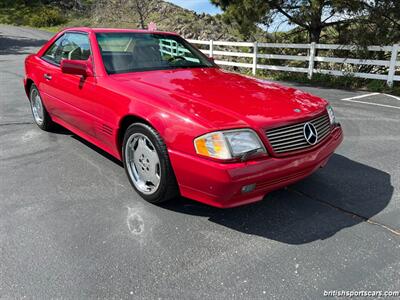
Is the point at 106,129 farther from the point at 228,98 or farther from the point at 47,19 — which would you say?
the point at 47,19

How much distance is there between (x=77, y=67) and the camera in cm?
364

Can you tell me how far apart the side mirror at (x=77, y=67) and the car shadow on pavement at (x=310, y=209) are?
1634 mm

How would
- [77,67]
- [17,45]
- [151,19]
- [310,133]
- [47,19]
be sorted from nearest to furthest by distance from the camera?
1. [310,133]
2. [77,67]
3. [17,45]
4. [151,19]
5. [47,19]

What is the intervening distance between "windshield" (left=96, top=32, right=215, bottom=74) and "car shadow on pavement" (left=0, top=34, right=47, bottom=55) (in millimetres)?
16348

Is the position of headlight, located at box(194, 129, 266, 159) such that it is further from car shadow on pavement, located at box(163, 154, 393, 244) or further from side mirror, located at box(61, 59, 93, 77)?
side mirror, located at box(61, 59, 93, 77)

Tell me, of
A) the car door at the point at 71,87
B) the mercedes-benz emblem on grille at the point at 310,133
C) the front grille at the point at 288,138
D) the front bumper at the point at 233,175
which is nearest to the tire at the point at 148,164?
the front bumper at the point at 233,175

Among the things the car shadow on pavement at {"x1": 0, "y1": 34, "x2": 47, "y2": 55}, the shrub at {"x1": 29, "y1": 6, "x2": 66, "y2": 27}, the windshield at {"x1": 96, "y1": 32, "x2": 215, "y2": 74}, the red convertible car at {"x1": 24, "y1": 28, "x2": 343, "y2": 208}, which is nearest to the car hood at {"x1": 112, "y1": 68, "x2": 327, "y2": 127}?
the red convertible car at {"x1": 24, "y1": 28, "x2": 343, "y2": 208}

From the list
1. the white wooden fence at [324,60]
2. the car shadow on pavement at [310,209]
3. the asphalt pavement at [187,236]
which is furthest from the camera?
the white wooden fence at [324,60]

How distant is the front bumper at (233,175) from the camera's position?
2510 millimetres

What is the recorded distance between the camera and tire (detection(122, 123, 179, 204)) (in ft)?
9.43

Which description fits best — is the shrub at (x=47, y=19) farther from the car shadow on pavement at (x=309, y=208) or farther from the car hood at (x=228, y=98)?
the car shadow on pavement at (x=309, y=208)

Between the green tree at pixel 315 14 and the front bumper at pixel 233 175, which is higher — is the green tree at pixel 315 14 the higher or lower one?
the higher one

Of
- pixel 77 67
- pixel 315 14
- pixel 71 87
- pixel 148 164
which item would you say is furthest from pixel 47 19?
pixel 148 164

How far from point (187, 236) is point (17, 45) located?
22.6 meters
